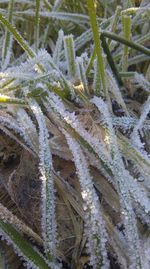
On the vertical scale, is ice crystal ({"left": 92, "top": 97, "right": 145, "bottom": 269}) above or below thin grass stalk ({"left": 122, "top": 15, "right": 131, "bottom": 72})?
below

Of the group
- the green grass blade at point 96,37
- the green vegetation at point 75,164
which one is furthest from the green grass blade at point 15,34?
the green grass blade at point 96,37

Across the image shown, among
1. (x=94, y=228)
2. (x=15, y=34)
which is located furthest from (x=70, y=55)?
(x=94, y=228)

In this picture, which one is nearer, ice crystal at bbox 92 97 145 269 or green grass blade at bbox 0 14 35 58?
ice crystal at bbox 92 97 145 269

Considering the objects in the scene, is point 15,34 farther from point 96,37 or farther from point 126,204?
point 126,204

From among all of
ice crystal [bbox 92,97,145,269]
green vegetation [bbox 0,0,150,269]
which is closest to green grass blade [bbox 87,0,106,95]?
green vegetation [bbox 0,0,150,269]

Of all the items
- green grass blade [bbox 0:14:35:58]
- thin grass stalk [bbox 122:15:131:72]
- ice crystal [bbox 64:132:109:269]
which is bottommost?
ice crystal [bbox 64:132:109:269]

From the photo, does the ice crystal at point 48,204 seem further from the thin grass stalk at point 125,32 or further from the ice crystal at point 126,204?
the thin grass stalk at point 125,32

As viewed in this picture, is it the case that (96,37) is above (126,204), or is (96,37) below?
above

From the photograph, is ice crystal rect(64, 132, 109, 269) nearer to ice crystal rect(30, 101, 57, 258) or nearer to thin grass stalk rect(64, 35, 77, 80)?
ice crystal rect(30, 101, 57, 258)

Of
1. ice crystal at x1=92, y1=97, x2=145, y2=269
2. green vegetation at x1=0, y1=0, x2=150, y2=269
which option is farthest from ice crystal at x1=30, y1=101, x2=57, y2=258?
ice crystal at x1=92, y1=97, x2=145, y2=269

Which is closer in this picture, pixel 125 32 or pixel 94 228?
pixel 94 228

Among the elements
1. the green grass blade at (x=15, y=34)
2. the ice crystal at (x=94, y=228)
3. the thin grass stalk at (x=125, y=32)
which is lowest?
the ice crystal at (x=94, y=228)
